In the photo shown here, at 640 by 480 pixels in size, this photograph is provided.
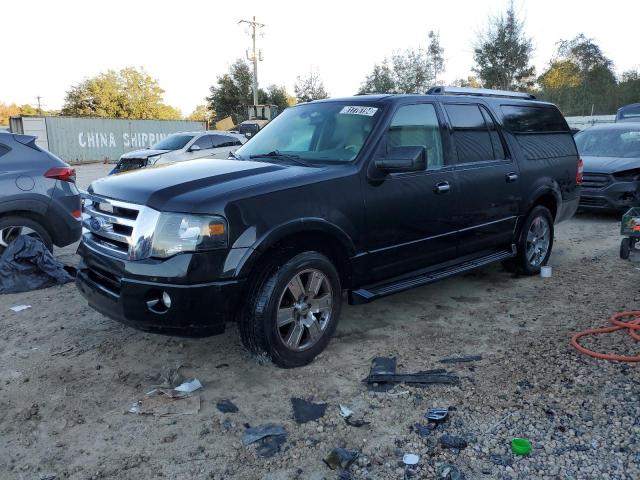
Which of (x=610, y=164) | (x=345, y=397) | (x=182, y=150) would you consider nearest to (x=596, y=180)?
(x=610, y=164)

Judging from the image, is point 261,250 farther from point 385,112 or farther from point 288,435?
point 385,112

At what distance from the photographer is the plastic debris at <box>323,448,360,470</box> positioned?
2.74 meters

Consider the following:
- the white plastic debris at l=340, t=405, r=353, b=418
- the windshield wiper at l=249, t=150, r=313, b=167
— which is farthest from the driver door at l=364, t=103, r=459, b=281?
the white plastic debris at l=340, t=405, r=353, b=418

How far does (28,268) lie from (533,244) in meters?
5.51

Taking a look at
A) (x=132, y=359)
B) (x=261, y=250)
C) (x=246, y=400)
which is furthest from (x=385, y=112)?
(x=132, y=359)

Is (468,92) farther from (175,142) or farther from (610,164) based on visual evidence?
(175,142)

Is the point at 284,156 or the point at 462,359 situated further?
the point at 284,156

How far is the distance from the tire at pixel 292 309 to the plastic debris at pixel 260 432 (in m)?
0.61

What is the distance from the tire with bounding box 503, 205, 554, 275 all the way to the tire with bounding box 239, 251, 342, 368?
2.82 meters

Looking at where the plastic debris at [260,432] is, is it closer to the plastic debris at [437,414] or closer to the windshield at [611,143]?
the plastic debris at [437,414]

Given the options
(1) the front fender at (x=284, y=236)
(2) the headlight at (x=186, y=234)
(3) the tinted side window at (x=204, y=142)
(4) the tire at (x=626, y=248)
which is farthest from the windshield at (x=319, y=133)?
(3) the tinted side window at (x=204, y=142)

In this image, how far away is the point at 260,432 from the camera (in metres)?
3.03

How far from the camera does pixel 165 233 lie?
131 inches

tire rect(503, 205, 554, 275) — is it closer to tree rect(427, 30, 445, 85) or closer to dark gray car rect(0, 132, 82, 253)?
dark gray car rect(0, 132, 82, 253)
